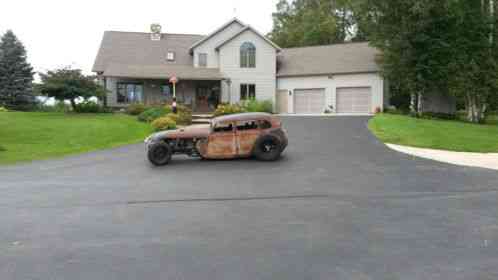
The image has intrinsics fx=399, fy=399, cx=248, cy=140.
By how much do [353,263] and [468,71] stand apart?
2545 cm

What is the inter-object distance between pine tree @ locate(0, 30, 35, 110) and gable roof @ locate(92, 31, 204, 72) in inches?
318

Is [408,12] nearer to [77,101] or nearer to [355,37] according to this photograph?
[355,37]

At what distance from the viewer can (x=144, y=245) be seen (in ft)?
17.0

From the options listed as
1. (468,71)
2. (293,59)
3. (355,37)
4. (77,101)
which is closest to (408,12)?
(468,71)

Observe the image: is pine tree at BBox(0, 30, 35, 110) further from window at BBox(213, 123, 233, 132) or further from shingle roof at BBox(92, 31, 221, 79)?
window at BBox(213, 123, 233, 132)

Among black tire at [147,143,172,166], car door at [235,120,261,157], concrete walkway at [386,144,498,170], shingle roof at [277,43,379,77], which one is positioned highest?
shingle roof at [277,43,379,77]

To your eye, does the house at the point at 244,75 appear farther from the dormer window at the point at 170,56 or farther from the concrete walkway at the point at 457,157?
the concrete walkway at the point at 457,157

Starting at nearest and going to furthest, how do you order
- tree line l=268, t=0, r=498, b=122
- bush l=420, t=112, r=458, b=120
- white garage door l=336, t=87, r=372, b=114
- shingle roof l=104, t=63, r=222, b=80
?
tree line l=268, t=0, r=498, b=122 → bush l=420, t=112, r=458, b=120 → shingle roof l=104, t=63, r=222, b=80 → white garage door l=336, t=87, r=372, b=114

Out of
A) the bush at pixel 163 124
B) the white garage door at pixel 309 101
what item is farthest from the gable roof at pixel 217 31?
the bush at pixel 163 124

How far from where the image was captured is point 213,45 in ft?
107

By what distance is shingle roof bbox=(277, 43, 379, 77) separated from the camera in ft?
101

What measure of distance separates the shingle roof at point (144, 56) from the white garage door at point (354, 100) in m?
9.66

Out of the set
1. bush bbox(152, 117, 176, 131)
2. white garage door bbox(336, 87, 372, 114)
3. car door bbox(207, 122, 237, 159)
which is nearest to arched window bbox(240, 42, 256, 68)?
white garage door bbox(336, 87, 372, 114)

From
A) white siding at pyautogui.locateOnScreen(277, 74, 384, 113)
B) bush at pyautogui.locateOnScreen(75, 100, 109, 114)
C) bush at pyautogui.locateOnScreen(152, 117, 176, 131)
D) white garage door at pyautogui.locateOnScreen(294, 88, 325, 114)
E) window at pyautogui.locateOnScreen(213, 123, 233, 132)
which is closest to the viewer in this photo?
window at pyautogui.locateOnScreen(213, 123, 233, 132)
